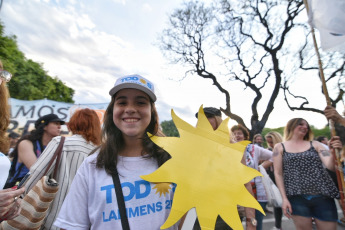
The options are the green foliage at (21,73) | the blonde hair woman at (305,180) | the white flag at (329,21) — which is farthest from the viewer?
the green foliage at (21,73)

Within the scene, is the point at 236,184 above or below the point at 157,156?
below

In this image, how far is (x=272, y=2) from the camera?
11875 millimetres

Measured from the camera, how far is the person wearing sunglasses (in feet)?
3.55

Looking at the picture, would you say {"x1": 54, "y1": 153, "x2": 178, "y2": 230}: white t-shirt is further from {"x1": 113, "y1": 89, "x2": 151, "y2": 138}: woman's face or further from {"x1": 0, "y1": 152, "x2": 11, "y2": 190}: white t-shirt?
{"x1": 0, "y1": 152, "x2": 11, "y2": 190}: white t-shirt

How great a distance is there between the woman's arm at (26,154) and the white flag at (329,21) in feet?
10.7

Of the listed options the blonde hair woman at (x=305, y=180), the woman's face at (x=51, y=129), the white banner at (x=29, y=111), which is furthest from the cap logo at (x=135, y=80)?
the white banner at (x=29, y=111)

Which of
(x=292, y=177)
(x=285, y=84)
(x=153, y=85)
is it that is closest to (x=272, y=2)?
(x=285, y=84)

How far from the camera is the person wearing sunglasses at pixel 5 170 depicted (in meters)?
1.08

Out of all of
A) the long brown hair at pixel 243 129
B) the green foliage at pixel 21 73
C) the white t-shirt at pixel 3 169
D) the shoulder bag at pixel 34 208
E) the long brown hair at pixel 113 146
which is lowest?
the shoulder bag at pixel 34 208

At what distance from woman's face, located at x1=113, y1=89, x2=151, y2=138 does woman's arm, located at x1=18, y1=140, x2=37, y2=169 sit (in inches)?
67.2

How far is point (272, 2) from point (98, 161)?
13676mm

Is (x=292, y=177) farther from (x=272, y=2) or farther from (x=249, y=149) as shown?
(x=272, y=2)

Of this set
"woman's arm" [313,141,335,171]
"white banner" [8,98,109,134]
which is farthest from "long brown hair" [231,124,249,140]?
"white banner" [8,98,109,134]

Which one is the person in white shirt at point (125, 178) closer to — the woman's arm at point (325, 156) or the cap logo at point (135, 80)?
the cap logo at point (135, 80)
